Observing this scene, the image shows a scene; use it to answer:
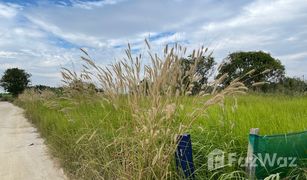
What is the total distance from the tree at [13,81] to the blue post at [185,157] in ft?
151

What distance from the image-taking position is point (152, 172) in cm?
237

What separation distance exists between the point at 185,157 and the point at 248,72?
82 cm

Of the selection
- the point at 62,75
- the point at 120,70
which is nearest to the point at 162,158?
the point at 120,70

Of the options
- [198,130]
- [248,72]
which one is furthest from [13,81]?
[248,72]

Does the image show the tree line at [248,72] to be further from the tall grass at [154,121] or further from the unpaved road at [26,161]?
the unpaved road at [26,161]

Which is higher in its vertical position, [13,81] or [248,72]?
[13,81]

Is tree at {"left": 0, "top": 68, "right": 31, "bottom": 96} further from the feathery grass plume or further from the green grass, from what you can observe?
the feathery grass plume

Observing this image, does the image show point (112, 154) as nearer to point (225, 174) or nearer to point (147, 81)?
point (147, 81)

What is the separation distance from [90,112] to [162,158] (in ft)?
5.84

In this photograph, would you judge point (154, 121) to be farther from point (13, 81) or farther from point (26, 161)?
point (13, 81)

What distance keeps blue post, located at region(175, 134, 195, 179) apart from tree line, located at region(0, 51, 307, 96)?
1.66 feet

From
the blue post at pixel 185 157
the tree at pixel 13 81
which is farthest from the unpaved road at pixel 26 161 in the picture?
the tree at pixel 13 81

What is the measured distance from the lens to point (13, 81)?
148 ft

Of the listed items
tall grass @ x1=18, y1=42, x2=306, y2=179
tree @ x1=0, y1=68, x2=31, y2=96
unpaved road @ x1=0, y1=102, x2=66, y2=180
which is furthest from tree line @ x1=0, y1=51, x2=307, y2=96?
tree @ x1=0, y1=68, x2=31, y2=96
